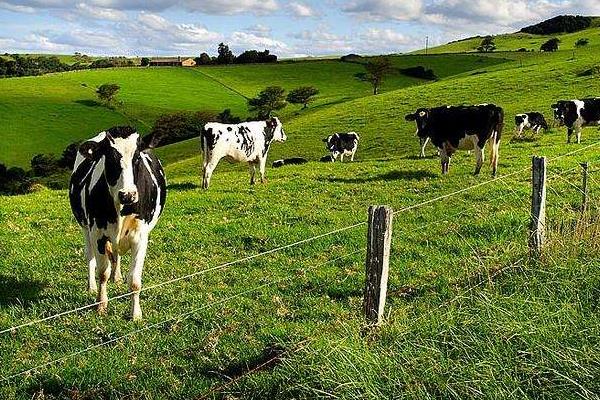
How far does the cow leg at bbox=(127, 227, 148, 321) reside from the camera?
7.77 m

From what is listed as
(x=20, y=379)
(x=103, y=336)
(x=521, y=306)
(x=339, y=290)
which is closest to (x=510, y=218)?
(x=339, y=290)

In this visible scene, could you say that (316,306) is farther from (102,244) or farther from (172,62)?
(172,62)

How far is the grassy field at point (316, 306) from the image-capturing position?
510cm

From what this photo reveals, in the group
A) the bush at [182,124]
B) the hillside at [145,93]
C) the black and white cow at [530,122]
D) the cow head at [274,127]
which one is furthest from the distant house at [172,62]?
the cow head at [274,127]

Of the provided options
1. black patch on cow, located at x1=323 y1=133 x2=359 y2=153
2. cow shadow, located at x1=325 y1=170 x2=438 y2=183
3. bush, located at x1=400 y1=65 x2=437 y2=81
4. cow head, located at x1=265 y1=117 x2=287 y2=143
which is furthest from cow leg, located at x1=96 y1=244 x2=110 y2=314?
bush, located at x1=400 y1=65 x2=437 y2=81

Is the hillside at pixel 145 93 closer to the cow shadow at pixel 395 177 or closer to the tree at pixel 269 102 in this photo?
the tree at pixel 269 102

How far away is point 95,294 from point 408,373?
530 cm

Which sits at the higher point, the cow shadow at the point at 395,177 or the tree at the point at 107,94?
the tree at the point at 107,94

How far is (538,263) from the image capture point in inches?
304

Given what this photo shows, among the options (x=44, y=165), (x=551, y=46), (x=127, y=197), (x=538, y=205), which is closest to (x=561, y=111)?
(x=538, y=205)

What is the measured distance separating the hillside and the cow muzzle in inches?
2500

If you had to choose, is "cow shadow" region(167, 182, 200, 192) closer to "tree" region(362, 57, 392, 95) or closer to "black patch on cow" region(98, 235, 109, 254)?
"black patch on cow" region(98, 235, 109, 254)

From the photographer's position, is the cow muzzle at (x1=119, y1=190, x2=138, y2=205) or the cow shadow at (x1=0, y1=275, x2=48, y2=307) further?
the cow shadow at (x1=0, y1=275, x2=48, y2=307)

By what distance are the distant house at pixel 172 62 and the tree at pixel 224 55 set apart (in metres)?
5.92
